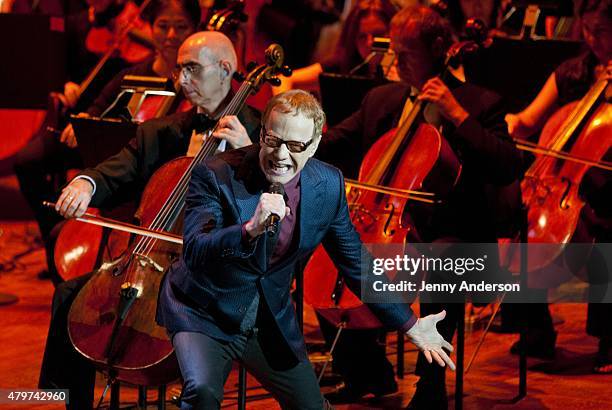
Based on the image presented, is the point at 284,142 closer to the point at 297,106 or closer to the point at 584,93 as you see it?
the point at 297,106

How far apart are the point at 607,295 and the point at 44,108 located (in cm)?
248

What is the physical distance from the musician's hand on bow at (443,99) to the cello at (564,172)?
380mm

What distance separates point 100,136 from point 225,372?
4.46 feet

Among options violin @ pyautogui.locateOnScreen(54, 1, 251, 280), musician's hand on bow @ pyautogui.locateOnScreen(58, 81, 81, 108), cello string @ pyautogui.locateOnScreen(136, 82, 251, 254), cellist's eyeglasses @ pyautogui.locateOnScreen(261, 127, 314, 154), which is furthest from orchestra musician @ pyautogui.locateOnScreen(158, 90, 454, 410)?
musician's hand on bow @ pyautogui.locateOnScreen(58, 81, 81, 108)

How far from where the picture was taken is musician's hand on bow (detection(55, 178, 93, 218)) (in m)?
3.05

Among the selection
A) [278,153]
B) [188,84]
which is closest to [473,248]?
[188,84]

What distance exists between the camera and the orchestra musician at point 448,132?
11.8 feet

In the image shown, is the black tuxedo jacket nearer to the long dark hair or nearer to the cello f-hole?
the cello f-hole

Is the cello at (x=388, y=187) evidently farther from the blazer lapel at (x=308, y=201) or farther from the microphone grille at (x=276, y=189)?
the microphone grille at (x=276, y=189)

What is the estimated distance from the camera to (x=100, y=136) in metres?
3.80

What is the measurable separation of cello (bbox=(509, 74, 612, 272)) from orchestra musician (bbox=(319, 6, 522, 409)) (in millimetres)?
134

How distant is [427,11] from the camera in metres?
3.77

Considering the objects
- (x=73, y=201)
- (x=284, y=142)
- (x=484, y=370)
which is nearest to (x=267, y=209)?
(x=284, y=142)

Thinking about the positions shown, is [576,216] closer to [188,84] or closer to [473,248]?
[473,248]
